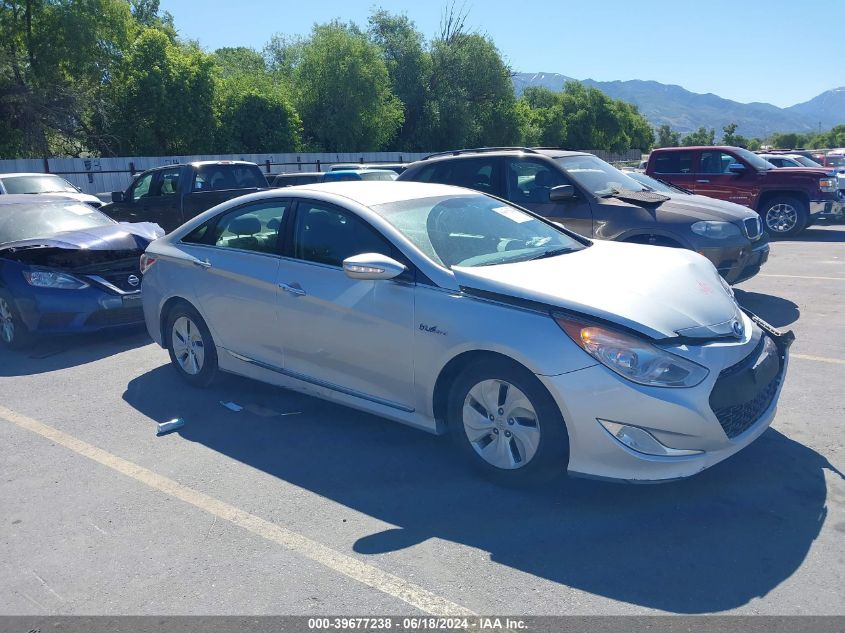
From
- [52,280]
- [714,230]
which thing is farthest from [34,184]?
[714,230]

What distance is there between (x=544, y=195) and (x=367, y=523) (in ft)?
18.5

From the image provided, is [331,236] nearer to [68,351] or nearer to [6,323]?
[68,351]

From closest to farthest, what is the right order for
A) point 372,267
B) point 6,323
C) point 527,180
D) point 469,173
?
1. point 372,267
2. point 6,323
3. point 527,180
4. point 469,173

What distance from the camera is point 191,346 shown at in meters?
6.09

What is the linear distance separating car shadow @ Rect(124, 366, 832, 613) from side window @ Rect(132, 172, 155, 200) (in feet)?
30.6

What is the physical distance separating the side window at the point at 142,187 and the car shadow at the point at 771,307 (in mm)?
9929

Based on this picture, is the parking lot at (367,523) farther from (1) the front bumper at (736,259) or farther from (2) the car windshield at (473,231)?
(1) the front bumper at (736,259)

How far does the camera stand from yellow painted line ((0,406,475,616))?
3240 millimetres

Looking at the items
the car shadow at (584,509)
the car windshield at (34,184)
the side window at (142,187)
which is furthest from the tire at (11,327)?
the car windshield at (34,184)

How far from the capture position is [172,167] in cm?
1338

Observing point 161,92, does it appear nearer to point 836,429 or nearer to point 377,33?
point 377,33

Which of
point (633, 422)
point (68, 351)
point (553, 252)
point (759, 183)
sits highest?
point (553, 252)

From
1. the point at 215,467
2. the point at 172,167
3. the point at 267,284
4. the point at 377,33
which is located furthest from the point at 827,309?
the point at 377,33

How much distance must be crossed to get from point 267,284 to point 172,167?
29.8 ft
